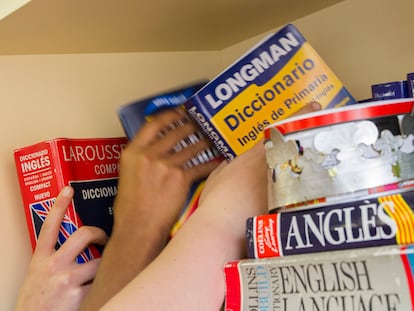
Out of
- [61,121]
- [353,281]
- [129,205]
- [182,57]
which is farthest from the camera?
[182,57]

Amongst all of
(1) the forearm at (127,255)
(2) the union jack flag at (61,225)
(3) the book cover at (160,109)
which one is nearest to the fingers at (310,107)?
(3) the book cover at (160,109)

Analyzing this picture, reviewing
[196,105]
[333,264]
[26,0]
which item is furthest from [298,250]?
[26,0]

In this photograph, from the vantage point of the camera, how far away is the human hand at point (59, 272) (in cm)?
86

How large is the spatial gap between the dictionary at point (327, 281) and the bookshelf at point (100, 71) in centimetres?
40

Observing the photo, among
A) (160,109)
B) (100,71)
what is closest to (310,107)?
(160,109)

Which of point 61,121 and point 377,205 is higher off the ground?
point 61,121

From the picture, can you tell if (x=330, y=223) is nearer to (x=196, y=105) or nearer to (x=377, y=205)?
(x=377, y=205)

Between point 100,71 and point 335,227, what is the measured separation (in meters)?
Answer: 0.58

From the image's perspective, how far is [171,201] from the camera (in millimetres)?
840

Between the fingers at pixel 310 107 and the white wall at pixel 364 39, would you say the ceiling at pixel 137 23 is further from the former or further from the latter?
the fingers at pixel 310 107

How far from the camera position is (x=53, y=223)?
0.87 m

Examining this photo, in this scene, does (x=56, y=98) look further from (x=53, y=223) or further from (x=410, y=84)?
(x=410, y=84)

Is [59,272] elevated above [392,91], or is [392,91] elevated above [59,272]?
[392,91]

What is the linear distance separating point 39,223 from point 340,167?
48 centimetres
